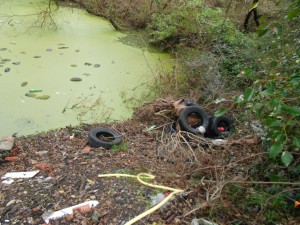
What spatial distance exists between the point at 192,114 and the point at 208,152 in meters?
0.57

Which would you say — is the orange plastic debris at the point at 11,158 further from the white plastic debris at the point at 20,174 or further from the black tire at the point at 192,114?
the black tire at the point at 192,114

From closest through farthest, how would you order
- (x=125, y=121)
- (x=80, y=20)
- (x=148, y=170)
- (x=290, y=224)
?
(x=290, y=224) → (x=148, y=170) → (x=125, y=121) → (x=80, y=20)

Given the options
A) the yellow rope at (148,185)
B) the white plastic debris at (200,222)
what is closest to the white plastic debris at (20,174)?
the yellow rope at (148,185)

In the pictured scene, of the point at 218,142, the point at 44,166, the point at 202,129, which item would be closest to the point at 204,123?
the point at 202,129

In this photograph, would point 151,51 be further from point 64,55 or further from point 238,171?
point 238,171

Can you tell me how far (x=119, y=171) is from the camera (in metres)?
2.44

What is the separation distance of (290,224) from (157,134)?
1.56 m

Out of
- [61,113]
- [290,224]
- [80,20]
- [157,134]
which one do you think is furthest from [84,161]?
[80,20]

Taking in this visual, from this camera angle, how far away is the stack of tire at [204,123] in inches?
123

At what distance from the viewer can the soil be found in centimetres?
202

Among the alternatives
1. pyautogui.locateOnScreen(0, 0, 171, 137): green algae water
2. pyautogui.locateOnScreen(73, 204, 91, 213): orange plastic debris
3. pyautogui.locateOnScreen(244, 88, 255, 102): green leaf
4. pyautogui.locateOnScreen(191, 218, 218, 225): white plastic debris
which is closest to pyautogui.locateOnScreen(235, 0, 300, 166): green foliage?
pyautogui.locateOnScreen(244, 88, 255, 102): green leaf

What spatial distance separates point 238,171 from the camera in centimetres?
231

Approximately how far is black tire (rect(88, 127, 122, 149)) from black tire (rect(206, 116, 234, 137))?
0.87 meters

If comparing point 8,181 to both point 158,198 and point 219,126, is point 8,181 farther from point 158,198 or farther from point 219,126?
point 219,126
